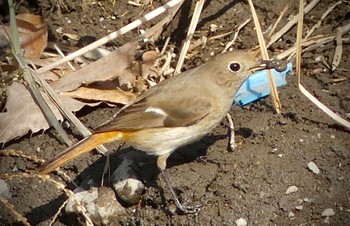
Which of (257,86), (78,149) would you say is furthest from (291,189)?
(78,149)

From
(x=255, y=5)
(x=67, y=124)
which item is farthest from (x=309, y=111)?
(x=67, y=124)

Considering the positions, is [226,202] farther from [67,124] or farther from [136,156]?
[67,124]

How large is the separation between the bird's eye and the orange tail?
898mm

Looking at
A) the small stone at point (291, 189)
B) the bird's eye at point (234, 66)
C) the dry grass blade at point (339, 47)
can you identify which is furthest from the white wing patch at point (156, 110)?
the dry grass blade at point (339, 47)

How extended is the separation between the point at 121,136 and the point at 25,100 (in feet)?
3.49

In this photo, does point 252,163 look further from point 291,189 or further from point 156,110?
point 156,110

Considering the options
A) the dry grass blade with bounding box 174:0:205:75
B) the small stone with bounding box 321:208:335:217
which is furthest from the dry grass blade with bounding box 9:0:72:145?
the small stone with bounding box 321:208:335:217

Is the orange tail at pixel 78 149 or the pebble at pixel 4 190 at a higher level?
the orange tail at pixel 78 149

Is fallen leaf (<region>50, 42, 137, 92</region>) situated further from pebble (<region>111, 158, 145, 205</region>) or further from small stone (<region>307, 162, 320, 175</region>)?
small stone (<region>307, 162, 320, 175</region>)

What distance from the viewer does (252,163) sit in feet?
17.1

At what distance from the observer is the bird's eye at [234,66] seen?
17.4ft

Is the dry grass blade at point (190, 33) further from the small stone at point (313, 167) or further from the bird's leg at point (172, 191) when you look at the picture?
the small stone at point (313, 167)

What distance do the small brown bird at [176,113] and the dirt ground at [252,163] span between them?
0.25 m

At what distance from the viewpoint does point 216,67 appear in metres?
5.42
